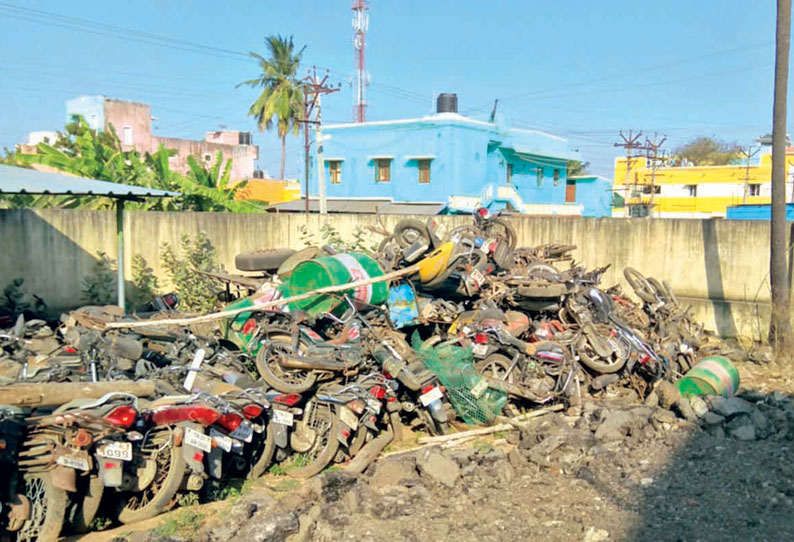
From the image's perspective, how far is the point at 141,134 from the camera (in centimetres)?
3988

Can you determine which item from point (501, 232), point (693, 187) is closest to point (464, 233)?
point (501, 232)

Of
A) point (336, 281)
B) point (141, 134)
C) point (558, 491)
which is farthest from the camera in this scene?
point (141, 134)

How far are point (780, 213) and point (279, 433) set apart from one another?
8.42m

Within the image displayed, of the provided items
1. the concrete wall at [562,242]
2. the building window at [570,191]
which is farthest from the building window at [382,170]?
the concrete wall at [562,242]

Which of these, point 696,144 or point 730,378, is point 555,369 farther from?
point 696,144

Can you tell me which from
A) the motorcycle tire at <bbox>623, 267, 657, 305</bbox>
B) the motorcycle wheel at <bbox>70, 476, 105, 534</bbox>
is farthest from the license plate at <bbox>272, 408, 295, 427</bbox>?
the motorcycle tire at <bbox>623, 267, 657, 305</bbox>

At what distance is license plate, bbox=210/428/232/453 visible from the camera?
5223 millimetres

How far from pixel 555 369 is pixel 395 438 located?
7.56 feet

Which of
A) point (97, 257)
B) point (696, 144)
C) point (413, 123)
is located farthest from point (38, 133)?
point (696, 144)

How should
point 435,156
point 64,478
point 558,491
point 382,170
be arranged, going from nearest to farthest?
point 64,478
point 558,491
point 435,156
point 382,170

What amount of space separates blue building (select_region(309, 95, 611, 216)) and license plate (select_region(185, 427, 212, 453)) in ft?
84.0

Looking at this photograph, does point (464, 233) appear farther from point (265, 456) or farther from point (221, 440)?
point (221, 440)

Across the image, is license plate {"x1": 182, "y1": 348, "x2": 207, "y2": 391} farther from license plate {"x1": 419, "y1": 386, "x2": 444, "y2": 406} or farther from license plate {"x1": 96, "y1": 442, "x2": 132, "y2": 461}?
license plate {"x1": 419, "y1": 386, "x2": 444, "y2": 406}

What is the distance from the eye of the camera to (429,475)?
579cm
